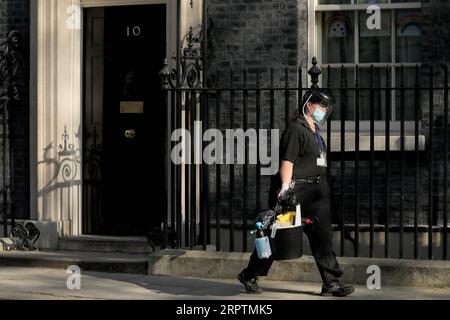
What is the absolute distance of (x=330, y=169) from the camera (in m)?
10.5

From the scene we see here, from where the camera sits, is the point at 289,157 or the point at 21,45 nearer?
the point at 289,157

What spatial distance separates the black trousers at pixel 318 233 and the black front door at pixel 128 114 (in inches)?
134

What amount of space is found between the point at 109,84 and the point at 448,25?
4.06 meters

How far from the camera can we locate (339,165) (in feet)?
35.0

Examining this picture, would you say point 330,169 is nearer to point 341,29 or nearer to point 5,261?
point 341,29

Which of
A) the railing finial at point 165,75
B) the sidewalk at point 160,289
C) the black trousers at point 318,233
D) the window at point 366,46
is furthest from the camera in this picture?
the window at point 366,46

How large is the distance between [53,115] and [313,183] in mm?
4198

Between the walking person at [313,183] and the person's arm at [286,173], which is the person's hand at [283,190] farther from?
the walking person at [313,183]

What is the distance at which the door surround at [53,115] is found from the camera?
38.0 feet

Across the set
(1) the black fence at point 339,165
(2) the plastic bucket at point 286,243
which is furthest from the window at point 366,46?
(2) the plastic bucket at point 286,243

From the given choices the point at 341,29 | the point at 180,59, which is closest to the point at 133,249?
the point at 180,59

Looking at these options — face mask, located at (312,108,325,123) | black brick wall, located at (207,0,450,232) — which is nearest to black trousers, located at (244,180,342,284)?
face mask, located at (312,108,325,123)

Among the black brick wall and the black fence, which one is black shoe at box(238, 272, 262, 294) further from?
the black brick wall

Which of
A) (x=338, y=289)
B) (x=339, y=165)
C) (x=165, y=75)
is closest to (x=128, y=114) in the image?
(x=165, y=75)
